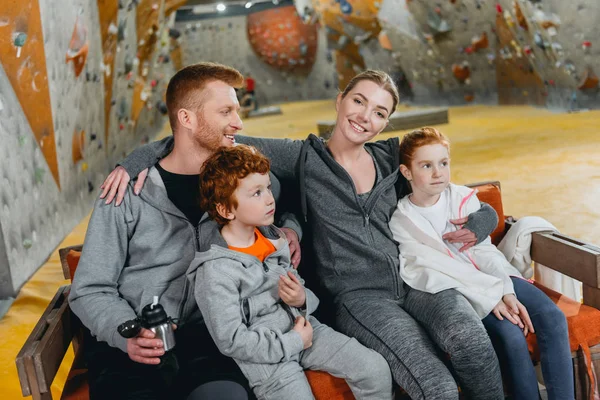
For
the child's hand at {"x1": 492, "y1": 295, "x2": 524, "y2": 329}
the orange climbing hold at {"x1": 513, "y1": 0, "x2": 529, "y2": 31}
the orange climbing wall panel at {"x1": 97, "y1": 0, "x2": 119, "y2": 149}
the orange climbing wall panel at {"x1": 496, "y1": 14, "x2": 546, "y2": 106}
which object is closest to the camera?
the child's hand at {"x1": 492, "y1": 295, "x2": 524, "y2": 329}

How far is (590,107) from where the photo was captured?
345 inches

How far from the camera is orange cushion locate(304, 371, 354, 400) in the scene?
1657 millimetres

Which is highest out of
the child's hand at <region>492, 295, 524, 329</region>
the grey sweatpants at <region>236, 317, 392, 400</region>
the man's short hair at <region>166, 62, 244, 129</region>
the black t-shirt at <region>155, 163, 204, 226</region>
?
the man's short hair at <region>166, 62, 244, 129</region>

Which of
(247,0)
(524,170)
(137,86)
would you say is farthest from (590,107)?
(247,0)

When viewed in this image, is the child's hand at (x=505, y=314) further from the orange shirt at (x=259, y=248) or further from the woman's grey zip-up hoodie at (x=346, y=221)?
the orange shirt at (x=259, y=248)

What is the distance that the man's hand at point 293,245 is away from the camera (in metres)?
1.95

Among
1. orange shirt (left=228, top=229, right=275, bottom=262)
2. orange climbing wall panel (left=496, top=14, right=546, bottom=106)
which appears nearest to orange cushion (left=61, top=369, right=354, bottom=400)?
orange shirt (left=228, top=229, right=275, bottom=262)

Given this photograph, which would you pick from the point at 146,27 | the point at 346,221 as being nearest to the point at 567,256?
the point at 346,221

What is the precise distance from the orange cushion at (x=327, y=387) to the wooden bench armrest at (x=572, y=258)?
842mm

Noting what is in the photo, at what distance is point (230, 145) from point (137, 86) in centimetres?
650

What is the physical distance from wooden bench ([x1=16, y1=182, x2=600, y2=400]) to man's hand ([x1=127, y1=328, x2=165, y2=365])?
0.72 ft

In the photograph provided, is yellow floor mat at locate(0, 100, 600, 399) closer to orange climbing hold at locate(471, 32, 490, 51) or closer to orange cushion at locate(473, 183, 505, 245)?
orange climbing hold at locate(471, 32, 490, 51)

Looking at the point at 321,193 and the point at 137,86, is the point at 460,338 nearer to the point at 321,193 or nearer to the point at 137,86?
the point at 321,193

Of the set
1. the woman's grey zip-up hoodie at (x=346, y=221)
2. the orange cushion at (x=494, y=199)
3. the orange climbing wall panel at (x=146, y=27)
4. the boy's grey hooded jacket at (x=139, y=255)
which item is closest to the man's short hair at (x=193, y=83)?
the woman's grey zip-up hoodie at (x=346, y=221)
